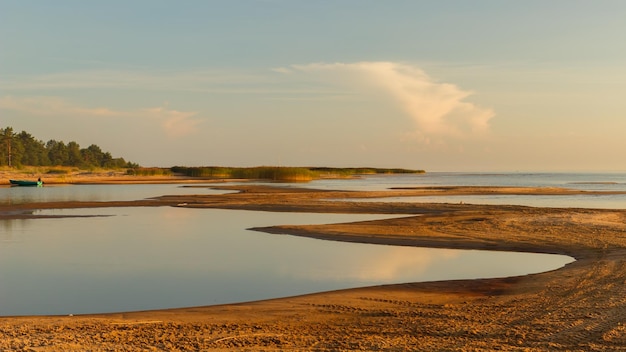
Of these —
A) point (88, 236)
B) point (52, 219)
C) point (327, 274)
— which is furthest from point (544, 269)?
point (52, 219)

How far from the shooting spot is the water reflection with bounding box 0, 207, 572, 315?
49.1ft

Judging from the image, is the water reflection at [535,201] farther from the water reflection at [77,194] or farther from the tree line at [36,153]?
the tree line at [36,153]

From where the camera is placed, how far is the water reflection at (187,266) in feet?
49.1

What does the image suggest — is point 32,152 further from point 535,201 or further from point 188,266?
point 188,266

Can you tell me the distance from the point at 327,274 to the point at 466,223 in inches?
611

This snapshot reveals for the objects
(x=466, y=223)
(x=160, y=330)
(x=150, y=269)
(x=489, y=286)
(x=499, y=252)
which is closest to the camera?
(x=160, y=330)

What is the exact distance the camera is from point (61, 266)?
19.5 meters

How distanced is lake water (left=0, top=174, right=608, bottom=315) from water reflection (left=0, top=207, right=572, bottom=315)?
3 centimetres

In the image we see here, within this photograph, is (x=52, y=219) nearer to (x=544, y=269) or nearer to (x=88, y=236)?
(x=88, y=236)

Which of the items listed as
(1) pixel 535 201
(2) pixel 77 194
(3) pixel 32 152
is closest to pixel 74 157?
(3) pixel 32 152

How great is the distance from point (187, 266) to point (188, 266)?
0.03 metres

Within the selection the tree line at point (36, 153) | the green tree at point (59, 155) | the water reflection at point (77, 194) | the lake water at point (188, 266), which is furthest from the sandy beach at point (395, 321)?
the green tree at point (59, 155)

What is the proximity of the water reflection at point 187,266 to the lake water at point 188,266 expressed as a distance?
3 cm

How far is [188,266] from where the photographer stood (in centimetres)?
1983
